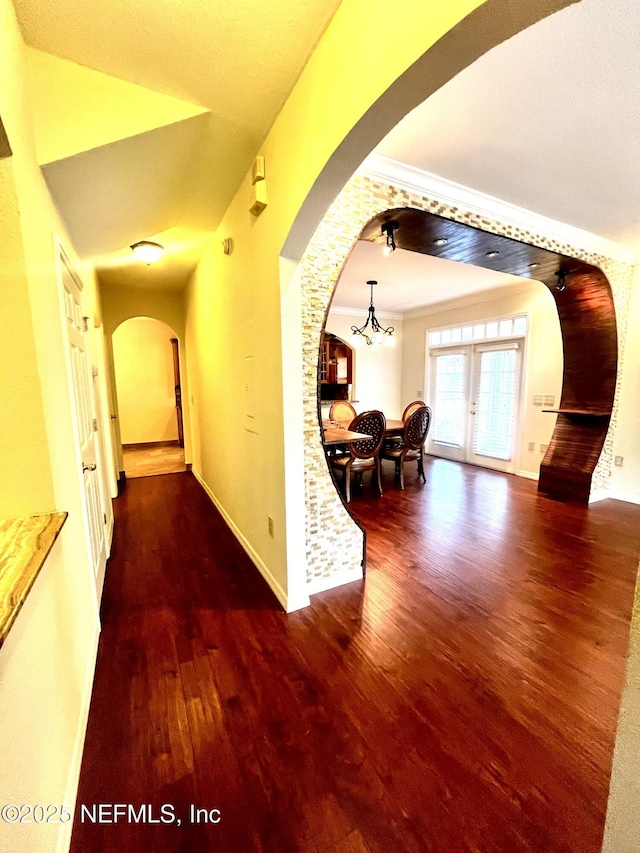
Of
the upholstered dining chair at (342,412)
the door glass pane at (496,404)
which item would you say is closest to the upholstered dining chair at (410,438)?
the upholstered dining chair at (342,412)

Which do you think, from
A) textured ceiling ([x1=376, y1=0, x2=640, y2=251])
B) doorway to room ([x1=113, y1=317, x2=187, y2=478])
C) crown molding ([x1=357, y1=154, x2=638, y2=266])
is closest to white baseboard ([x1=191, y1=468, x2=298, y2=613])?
crown molding ([x1=357, y1=154, x2=638, y2=266])

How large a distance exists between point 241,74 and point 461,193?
5.28 feet

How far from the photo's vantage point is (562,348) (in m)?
4.35

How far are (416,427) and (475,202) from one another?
2.62 m

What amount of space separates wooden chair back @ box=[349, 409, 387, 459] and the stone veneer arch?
1.62 metres

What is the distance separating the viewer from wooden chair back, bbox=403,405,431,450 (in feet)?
14.6

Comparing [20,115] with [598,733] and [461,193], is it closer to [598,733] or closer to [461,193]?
[461,193]

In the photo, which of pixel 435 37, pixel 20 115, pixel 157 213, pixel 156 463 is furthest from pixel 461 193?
pixel 156 463

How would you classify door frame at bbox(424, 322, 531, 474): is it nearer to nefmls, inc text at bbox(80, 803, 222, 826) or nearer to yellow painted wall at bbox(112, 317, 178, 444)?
yellow painted wall at bbox(112, 317, 178, 444)

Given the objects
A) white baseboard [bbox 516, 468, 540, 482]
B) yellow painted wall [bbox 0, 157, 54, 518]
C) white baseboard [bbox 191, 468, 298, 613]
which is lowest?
white baseboard [bbox 516, 468, 540, 482]

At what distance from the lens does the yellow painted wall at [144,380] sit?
6746 millimetres

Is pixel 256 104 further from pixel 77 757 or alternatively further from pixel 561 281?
pixel 561 281

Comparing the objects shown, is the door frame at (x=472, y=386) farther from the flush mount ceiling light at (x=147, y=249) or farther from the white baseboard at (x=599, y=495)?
the flush mount ceiling light at (x=147, y=249)

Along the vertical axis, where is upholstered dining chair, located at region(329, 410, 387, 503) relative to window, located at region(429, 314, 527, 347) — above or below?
below
